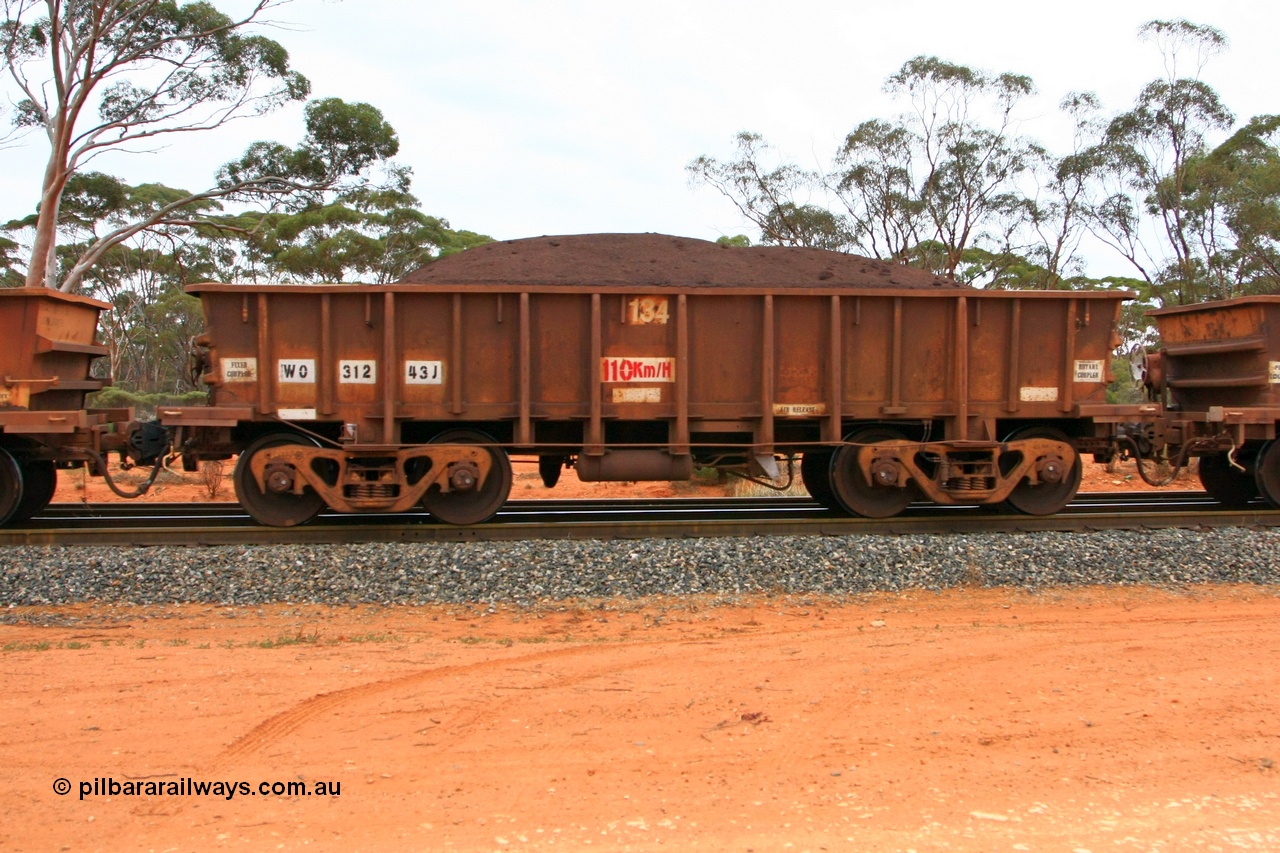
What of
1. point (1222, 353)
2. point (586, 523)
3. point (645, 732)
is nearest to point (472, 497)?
point (586, 523)

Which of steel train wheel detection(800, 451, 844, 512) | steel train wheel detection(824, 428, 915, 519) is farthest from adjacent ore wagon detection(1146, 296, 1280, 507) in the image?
steel train wheel detection(800, 451, 844, 512)

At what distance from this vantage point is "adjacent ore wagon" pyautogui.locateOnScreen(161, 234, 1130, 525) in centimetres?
881

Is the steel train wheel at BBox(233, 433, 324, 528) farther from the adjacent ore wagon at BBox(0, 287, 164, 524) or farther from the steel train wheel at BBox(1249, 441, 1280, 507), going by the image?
the steel train wheel at BBox(1249, 441, 1280, 507)

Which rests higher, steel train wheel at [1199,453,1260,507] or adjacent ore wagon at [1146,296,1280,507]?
adjacent ore wagon at [1146,296,1280,507]

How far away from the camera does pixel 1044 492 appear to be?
9555mm

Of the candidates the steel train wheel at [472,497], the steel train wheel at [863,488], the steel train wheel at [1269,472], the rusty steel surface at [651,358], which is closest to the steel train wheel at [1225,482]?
the steel train wheel at [1269,472]

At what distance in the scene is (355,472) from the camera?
8820 mm

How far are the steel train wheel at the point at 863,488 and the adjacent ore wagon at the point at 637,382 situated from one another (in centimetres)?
2

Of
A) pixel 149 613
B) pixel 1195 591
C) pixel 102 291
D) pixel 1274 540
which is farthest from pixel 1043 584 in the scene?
pixel 102 291

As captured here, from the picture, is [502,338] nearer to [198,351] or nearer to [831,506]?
[198,351]

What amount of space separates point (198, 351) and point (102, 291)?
3961cm

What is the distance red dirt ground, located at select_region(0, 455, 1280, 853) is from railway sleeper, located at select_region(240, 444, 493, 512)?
6.47ft

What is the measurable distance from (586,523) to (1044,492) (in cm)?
466

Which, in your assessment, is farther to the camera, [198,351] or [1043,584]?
[198,351]
